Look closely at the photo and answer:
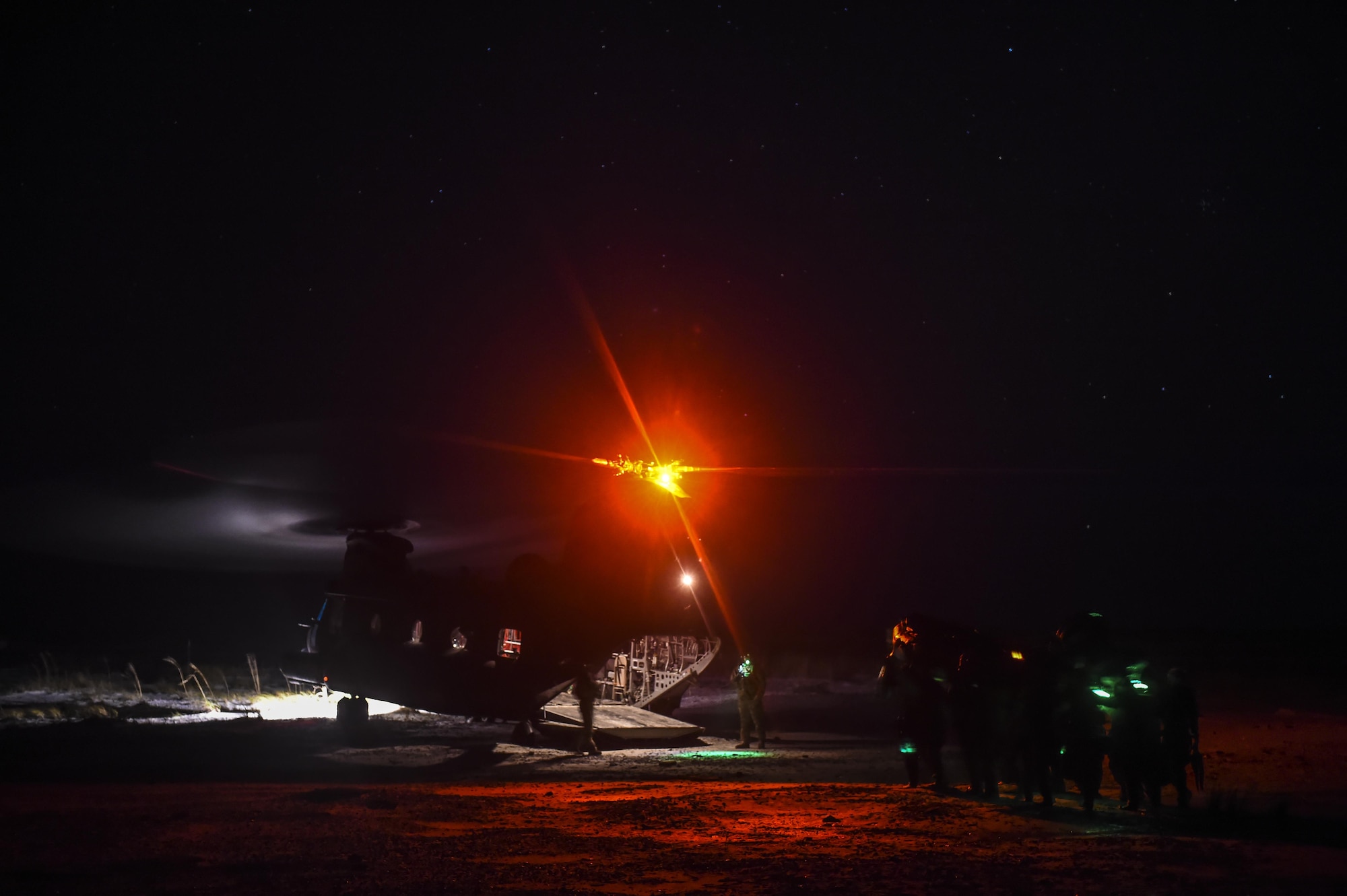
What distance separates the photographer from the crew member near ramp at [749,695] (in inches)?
623

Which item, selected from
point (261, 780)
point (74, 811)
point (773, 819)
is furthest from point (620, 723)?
point (74, 811)

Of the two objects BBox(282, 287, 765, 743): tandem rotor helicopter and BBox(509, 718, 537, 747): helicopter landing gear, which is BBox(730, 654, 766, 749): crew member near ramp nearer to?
BBox(282, 287, 765, 743): tandem rotor helicopter

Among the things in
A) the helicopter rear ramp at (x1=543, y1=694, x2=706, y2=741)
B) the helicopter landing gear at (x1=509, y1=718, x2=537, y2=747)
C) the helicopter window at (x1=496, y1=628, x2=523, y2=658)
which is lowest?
the helicopter landing gear at (x1=509, y1=718, x2=537, y2=747)

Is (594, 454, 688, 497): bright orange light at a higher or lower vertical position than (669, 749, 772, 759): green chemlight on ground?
higher

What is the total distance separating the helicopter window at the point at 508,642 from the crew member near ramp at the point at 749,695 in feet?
13.2

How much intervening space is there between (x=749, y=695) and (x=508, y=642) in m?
4.49

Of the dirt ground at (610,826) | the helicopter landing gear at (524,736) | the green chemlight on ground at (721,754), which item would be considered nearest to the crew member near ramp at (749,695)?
the green chemlight on ground at (721,754)

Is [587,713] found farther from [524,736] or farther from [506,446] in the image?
[506,446]

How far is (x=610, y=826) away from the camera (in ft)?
27.7

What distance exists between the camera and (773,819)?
871cm

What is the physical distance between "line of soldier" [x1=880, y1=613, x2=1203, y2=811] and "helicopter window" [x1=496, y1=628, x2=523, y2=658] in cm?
606

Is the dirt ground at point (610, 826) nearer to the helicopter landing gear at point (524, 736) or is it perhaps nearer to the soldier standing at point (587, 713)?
the soldier standing at point (587, 713)

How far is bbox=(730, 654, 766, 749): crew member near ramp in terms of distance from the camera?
623 inches

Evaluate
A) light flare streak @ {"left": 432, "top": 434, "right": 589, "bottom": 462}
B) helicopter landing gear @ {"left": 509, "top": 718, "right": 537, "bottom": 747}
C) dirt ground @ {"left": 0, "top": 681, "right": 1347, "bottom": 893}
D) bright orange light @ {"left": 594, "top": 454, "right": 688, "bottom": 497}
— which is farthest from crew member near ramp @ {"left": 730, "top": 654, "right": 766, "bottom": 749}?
light flare streak @ {"left": 432, "top": 434, "right": 589, "bottom": 462}
